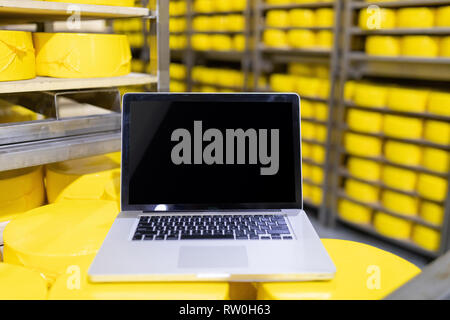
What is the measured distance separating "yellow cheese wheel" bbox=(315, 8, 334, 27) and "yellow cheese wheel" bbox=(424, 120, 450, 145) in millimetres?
1129

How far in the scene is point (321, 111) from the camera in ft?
11.8

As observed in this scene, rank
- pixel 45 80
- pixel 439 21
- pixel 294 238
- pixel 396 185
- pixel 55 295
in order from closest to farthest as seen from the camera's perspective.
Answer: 1. pixel 55 295
2. pixel 294 238
3. pixel 45 80
4. pixel 439 21
5. pixel 396 185

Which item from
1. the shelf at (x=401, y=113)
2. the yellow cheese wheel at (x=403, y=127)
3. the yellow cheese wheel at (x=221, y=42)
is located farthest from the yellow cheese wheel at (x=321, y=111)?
the yellow cheese wheel at (x=221, y=42)

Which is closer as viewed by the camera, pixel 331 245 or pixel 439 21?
pixel 331 245

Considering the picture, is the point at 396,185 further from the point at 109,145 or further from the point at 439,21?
the point at 109,145

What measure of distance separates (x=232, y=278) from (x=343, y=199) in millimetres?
2830

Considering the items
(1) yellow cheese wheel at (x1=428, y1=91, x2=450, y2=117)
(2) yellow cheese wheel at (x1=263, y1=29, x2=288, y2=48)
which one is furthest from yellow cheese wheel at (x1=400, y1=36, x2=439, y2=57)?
(2) yellow cheese wheel at (x1=263, y1=29, x2=288, y2=48)

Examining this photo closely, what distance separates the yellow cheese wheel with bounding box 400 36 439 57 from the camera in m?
2.79

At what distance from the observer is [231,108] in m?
1.24

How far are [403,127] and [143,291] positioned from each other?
101 inches

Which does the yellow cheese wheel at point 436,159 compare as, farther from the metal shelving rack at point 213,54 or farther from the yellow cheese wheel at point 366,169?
the metal shelving rack at point 213,54

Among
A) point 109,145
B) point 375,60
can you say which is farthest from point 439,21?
point 109,145

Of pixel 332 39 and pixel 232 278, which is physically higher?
pixel 332 39

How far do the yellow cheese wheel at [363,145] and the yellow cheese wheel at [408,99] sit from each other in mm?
308
